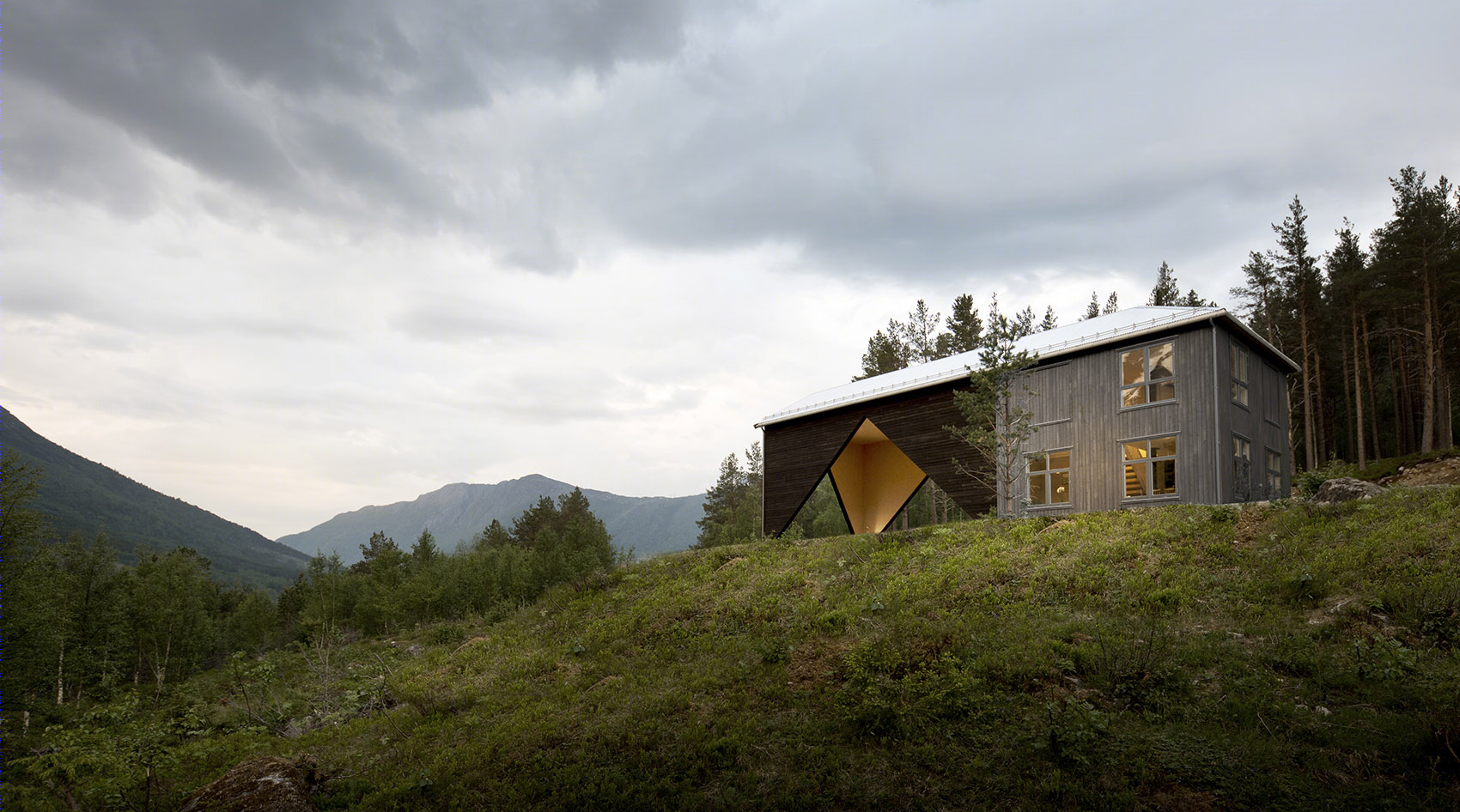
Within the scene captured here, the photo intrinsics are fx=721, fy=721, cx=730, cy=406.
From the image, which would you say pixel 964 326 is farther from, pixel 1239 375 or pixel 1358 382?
pixel 1239 375

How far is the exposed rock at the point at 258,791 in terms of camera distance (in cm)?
798

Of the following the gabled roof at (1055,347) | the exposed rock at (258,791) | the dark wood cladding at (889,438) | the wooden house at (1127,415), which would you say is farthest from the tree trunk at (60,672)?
the wooden house at (1127,415)

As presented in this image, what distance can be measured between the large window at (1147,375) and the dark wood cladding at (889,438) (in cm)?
443

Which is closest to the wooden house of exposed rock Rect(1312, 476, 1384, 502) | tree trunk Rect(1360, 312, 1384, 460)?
exposed rock Rect(1312, 476, 1384, 502)

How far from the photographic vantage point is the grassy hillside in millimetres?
7195

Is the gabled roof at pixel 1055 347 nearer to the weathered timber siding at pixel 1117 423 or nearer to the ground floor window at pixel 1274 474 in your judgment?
the weathered timber siding at pixel 1117 423

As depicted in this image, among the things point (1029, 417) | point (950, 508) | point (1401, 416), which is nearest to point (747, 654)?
point (1029, 417)

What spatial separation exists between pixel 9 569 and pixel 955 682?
94.9 feet

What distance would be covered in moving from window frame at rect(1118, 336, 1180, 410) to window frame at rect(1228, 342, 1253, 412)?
1343 mm

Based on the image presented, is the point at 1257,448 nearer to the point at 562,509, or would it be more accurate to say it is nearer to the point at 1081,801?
the point at 1081,801

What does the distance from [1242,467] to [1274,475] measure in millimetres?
3174

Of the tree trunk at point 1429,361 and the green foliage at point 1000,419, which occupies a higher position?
the tree trunk at point 1429,361

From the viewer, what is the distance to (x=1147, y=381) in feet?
59.8

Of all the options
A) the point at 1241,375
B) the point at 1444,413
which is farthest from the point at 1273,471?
the point at 1444,413
